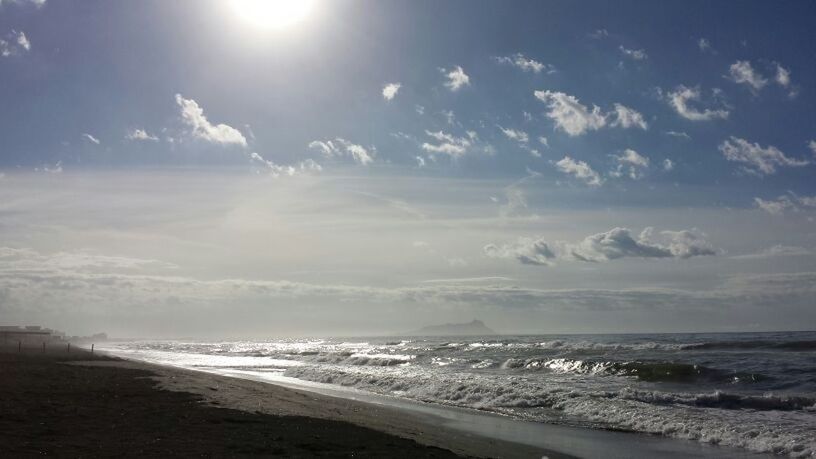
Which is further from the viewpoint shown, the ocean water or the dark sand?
the ocean water

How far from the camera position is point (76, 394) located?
55.0 feet

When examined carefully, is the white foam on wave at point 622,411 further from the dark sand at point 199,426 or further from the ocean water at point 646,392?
the dark sand at point 199,426

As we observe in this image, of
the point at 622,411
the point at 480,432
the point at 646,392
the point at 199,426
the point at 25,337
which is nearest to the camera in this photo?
the point at 199,426

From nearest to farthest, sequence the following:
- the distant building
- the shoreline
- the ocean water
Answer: the shoreline
the ocean water
the distant building

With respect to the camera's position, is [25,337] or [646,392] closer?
[646,392]

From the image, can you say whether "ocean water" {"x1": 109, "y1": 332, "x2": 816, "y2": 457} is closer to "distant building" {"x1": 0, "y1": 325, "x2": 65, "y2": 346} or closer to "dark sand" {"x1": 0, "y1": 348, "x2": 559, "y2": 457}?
"dark sand" {"x1": 0, "y1": 348, "x2": 559, "y2": 457}

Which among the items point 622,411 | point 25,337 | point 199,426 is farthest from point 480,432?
point 25,337

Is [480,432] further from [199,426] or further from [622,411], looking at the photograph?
[199,426]

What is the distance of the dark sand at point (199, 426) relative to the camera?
10188 mm

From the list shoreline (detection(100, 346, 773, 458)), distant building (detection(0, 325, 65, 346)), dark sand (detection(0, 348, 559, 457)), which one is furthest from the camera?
distant building (detection(0, 325, 65, 346))

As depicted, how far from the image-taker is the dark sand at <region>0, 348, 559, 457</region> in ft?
33.4

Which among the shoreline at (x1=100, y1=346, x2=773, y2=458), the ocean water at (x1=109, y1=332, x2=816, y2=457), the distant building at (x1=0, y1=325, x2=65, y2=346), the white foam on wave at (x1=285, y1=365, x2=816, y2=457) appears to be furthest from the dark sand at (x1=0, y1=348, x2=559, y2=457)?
the distant building at (x1=0, y1=325, x2=65, y2=346)

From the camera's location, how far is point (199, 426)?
40.8 feet

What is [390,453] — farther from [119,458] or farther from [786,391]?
[786,391]
